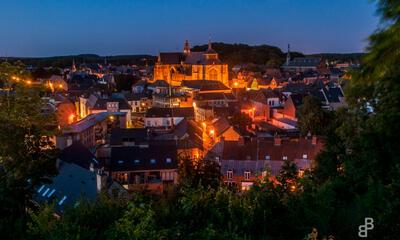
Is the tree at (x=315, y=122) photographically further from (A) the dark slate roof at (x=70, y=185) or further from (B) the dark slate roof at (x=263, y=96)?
(B) the dark slate roof at (x=263, y=96)

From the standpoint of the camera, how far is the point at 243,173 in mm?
26891

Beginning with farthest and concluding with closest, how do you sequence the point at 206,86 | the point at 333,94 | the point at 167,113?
1. the point at 206,86
2. the point at 333,94
3. the point at 167,113

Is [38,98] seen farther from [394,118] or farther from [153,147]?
[153,147]

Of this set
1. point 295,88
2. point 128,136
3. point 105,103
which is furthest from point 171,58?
point 128,136

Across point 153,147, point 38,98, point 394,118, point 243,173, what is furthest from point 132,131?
point 394,118

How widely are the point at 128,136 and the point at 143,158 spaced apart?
662 cm

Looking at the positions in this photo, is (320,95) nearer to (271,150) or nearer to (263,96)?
(263,96)

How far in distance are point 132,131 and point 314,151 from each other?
1489 centimetres

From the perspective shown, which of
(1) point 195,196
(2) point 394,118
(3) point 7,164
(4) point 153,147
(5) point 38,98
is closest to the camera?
(1) point 195,196

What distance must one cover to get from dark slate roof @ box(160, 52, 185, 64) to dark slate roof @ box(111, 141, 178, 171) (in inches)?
2480

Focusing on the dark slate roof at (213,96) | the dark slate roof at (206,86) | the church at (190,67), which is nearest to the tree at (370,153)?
the dark slate roof at (213,96)

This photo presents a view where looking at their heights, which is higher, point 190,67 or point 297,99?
point 190,67

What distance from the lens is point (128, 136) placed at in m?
35.0

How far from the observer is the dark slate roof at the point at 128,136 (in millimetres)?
34406
